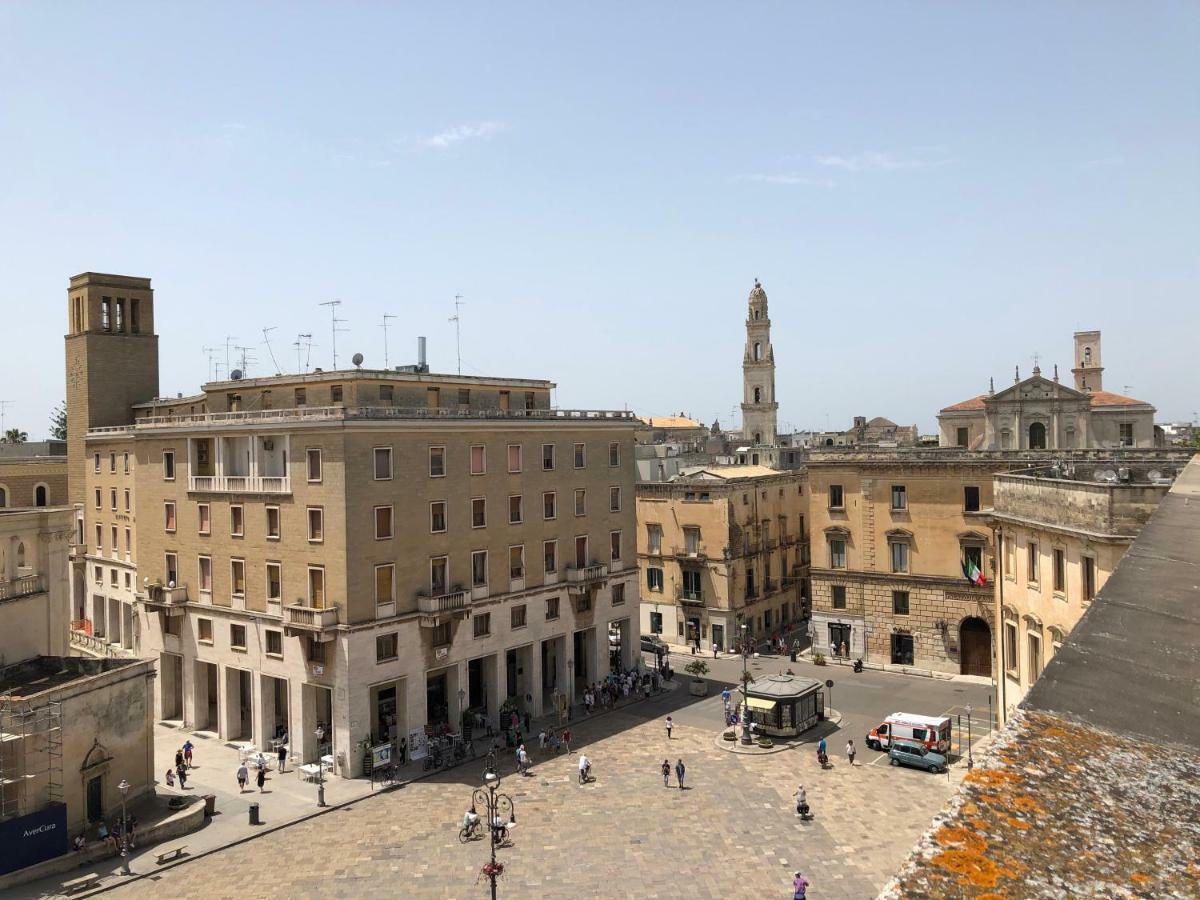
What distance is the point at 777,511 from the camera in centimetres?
7275

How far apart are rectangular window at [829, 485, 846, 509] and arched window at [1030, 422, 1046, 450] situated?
18.2 metres

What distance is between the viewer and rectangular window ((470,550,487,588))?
48.0 meters

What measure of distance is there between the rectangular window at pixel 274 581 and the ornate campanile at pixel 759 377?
87.4 meters

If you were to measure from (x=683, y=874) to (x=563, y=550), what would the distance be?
2574cm

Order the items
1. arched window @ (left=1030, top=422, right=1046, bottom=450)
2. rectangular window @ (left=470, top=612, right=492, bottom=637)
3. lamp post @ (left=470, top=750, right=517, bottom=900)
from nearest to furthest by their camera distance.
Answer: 1. lamp post @ (left=470, top=750, right=517, bottom=900)
2. rectangular window @ (left=470, top=612, right=492, bottom=637)
3. arched window @ (left=1030, top=422, right=1046, bottom=450)

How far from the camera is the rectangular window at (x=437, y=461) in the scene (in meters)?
A: 46.5

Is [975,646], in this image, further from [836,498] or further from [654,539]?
[654,539]

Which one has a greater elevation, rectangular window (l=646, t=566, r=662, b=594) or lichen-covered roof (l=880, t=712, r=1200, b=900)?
lichen-covered roof (l=880, t=712, r=1200, b=900)

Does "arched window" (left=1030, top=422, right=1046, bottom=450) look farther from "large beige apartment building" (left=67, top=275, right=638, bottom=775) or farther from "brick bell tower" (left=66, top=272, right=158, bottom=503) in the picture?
"brick bell tower" (left=66, top=272, right=158, bottom=503)

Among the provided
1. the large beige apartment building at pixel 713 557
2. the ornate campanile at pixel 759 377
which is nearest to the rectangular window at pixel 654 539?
the large beige apartment building at pixel 713 557

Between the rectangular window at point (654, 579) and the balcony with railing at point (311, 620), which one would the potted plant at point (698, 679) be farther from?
the balcony with railing at point (311, 620)

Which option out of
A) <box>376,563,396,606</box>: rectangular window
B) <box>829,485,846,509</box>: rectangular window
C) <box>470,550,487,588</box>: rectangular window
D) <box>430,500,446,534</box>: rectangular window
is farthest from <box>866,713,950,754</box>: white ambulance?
<box>376,563,396,606</box>: rectangular window

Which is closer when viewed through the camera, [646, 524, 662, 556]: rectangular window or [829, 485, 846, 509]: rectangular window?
[829, 485, 846, 509]: rectangular window

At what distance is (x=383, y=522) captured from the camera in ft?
144
